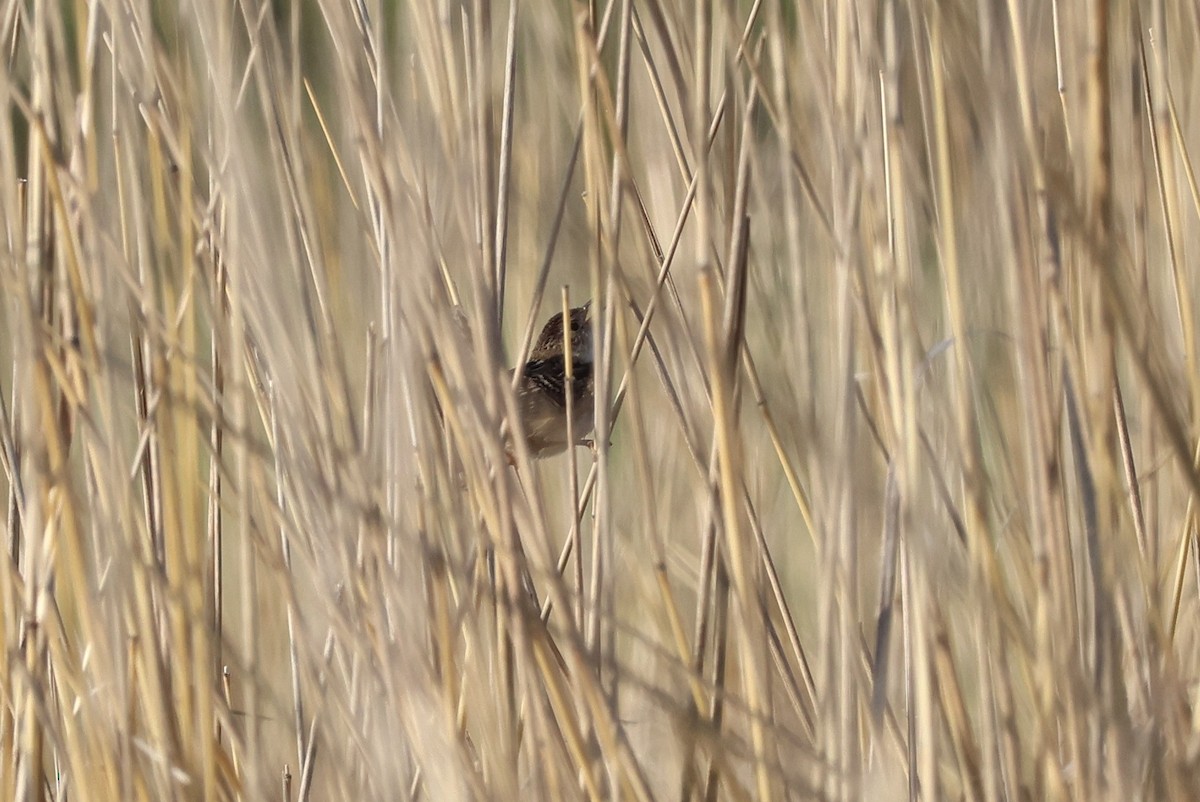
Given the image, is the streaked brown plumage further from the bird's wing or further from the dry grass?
the dry grass

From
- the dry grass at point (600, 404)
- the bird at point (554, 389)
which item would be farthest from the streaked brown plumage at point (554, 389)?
the dry grass at point (600, 404)

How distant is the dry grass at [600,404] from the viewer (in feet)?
2.72

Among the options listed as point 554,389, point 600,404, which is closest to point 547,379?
point 554,389

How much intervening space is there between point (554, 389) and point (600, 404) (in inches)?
51.4

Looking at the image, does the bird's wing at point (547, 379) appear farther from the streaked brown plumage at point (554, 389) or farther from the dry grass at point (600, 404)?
the dry grass at point (600, 404)

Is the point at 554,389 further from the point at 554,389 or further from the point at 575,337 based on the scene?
the point at 575,337

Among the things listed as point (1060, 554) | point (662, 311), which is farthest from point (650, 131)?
point (1060, 554)

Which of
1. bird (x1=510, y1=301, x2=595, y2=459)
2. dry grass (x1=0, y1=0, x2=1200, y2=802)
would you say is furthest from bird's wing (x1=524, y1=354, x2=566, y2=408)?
dry grass (x1=0, y1=0, x2=1200, y2=802)

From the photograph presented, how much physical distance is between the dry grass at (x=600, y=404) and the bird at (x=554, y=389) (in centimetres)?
80

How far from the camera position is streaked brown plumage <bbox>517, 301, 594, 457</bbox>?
2016 millimetres

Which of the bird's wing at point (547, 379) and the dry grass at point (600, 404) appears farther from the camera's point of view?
the bird's wing at point (547, 379)

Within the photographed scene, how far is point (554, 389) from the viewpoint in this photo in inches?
88.5

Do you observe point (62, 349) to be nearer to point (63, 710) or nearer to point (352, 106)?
point (63, 710)

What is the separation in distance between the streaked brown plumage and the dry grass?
2.67 feet
